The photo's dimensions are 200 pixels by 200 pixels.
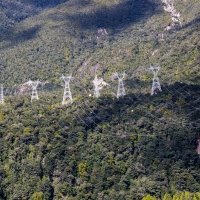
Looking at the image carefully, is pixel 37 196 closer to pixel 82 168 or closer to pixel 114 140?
pixel 82 168

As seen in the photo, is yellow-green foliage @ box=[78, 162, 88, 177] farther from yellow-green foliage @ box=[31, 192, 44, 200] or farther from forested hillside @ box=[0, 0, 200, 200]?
yellow-green foliage @ box=[31, 192, 44, 200]

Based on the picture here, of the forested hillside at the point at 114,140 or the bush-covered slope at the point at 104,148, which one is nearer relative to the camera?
the bush-covered slope at the point at 104,148

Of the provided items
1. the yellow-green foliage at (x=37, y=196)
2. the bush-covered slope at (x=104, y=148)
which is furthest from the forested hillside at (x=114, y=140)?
the bush-covered slope at (x=104, y=148)

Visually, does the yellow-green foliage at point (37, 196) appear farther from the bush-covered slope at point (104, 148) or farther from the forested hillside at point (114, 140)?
the bush-covered slope at point (104, 148)

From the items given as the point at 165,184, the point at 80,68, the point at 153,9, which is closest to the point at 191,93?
the point at 165,184

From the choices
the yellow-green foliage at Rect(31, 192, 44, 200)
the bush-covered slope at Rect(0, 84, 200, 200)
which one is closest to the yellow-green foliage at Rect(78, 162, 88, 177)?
the bush-covered slope at Rect(0, 84, 200, 200)

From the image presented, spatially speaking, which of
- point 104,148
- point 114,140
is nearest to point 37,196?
point 104,148

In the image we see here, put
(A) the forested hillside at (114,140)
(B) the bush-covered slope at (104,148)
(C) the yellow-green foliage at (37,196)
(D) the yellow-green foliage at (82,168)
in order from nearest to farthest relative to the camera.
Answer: (B) the bush-covered slope at (104,148)
(A) the forested hillside at (114,140)
(C) the yellow-green foliage at (37,196)
(D) the yellow-green foliage at (82,168)

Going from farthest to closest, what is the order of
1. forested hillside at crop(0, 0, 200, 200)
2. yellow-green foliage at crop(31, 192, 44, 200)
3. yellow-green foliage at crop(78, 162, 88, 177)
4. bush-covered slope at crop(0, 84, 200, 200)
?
yellow-green foliage at crop(78, 162, 88, 177) → yellow-green foliage at crop(31, 192, 44, 200) → forested hillside at crop(0, 0, 200, 200) → bush-covered slope at crop(0, 84, 200, 200)

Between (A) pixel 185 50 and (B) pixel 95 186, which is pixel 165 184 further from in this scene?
(A) pixel 185 50

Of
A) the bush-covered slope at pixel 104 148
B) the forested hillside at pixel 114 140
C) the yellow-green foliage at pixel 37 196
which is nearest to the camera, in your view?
the bush-covered slope at pixel 104 148

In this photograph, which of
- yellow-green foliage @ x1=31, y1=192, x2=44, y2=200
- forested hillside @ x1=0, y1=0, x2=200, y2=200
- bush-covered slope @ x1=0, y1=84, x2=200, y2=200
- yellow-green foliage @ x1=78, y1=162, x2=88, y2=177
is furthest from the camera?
yellow-green foliage @ x1=78, y1=162, x2=88, y2=177
